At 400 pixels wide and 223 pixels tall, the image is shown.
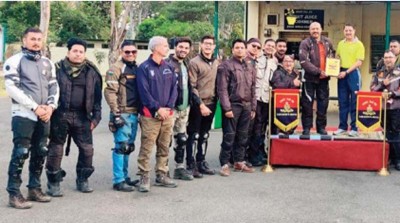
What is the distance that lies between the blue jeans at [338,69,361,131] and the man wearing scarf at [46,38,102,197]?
14.8 ft

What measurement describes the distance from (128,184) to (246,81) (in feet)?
7.38

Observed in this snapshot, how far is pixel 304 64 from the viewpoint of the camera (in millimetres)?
9609

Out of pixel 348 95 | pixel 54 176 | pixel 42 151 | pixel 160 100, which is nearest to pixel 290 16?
pixel 348 95

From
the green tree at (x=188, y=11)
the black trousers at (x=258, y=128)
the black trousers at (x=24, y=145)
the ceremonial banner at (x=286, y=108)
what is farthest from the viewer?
the green tree at (x=188, y=11)

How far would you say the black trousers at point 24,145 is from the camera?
6750 mm

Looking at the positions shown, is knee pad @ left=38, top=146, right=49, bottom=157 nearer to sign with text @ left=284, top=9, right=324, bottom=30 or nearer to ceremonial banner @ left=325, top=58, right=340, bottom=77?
ceremonial banner @ left=325, top=58, right=340, bottom=77

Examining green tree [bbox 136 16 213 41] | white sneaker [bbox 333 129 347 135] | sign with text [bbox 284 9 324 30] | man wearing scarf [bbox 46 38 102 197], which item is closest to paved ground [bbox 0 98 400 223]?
man wearing scarf [bbox 46 38 102 197]

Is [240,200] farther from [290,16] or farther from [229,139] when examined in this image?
[290,16]

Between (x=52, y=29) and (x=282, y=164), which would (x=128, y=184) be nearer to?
(x=282, y=164)

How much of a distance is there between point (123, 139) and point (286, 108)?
9.40 feet

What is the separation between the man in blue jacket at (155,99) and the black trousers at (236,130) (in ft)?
3.88

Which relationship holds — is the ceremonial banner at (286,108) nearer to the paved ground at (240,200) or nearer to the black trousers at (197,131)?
the paved ground at (240,200)

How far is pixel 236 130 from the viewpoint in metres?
8.91

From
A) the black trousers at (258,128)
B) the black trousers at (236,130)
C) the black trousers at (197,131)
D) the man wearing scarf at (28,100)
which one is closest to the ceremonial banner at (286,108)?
the black trousers at (258,128)
